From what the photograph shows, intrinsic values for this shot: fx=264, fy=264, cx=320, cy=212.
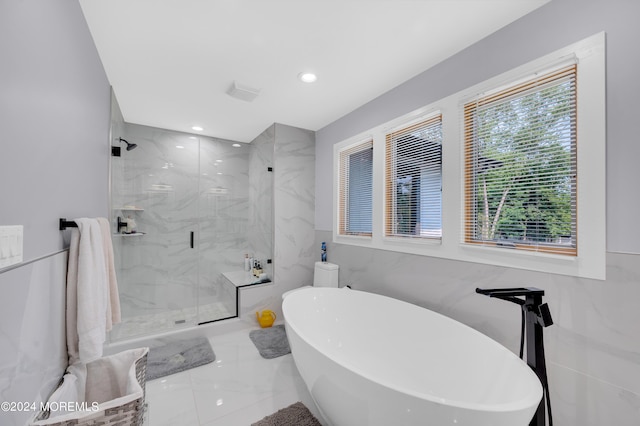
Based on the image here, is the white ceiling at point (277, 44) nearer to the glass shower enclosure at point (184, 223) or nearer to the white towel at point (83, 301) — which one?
the glass shower enclosure at point (184, 223)

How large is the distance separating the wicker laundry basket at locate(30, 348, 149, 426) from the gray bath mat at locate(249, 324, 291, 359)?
126 cm


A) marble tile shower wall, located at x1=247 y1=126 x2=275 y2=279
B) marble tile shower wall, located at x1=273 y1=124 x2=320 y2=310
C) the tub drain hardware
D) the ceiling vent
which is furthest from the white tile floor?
the ceiling vent

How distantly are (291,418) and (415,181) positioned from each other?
1989 mm

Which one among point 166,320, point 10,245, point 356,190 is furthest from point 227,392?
point 356,190

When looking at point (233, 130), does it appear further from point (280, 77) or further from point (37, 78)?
point (37, 78)

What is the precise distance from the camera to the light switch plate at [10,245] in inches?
29.7

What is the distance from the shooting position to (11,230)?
0.81 meters

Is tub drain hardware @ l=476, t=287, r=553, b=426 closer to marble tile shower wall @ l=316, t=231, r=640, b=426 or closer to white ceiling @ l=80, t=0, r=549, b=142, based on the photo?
marble tile shower wall @ l=316, t=231, r=640, b=426

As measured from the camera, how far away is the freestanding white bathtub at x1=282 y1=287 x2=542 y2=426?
39.9 inches

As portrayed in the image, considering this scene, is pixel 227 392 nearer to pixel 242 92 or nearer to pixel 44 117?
pixel 44 117

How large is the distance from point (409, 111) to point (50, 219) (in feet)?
7.96

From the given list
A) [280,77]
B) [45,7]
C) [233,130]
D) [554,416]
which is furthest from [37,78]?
[554,416]

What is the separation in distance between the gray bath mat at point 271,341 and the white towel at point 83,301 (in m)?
1.52

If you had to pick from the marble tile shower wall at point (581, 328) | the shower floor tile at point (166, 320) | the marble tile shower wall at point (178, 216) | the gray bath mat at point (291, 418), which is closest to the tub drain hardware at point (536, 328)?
the marble tile shower wall at point (581, 328)
